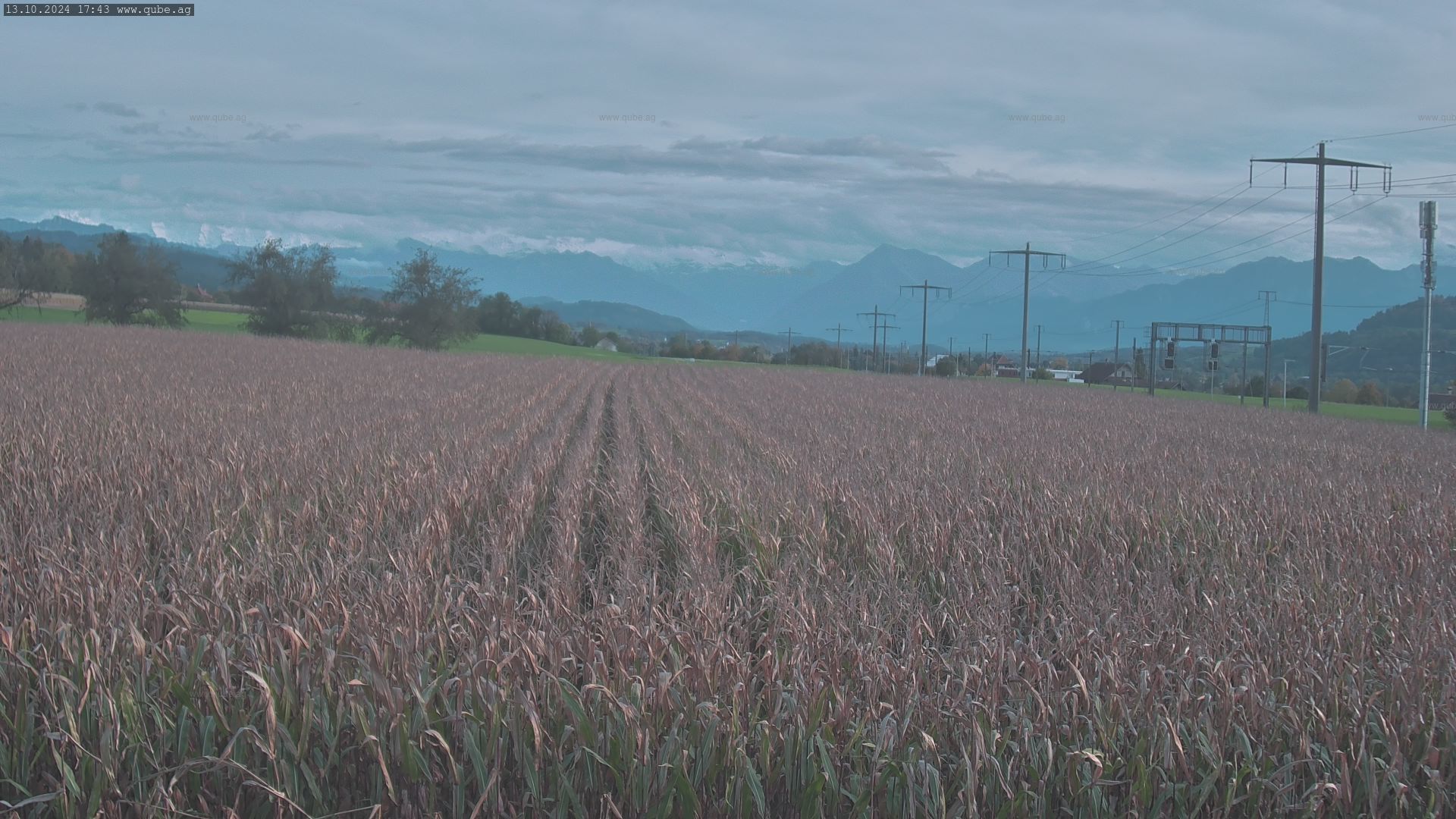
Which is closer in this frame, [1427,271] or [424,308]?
[1427,271]

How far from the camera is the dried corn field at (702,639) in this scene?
3500 mm

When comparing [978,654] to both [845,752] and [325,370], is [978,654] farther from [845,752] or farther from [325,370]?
[325,370]

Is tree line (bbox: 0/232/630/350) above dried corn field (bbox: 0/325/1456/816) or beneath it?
above

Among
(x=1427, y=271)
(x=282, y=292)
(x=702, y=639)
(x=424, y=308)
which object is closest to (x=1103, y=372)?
(x=424, y=308)

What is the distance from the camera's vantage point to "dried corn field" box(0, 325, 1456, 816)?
3.50m

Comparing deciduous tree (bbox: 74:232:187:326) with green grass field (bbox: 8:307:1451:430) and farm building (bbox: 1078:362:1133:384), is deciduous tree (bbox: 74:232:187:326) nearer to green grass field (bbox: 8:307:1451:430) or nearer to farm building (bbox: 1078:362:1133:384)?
green grass field (bbox: 8:307:1451:430)

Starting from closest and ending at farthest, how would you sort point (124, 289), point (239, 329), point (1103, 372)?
point (124, 289)
point (239, 329)
point (1103, 372)

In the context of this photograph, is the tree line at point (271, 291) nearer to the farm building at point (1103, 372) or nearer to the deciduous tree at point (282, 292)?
the deciduous tree at point (282, 292)

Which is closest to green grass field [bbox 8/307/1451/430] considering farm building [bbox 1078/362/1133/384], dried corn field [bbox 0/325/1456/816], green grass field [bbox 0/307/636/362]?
green grass field [bbox 0/307/636/362]

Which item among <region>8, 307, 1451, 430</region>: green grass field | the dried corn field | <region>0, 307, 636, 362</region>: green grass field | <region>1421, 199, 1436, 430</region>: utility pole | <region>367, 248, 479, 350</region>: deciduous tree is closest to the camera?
the dried corn field

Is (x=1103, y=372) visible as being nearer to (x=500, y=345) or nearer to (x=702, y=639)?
(x=500, y=345)

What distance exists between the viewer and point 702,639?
459 cm

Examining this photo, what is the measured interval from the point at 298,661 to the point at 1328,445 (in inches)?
711

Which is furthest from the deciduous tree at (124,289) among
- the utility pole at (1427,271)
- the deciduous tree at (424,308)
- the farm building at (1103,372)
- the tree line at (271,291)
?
the farm building at (1103,372)
